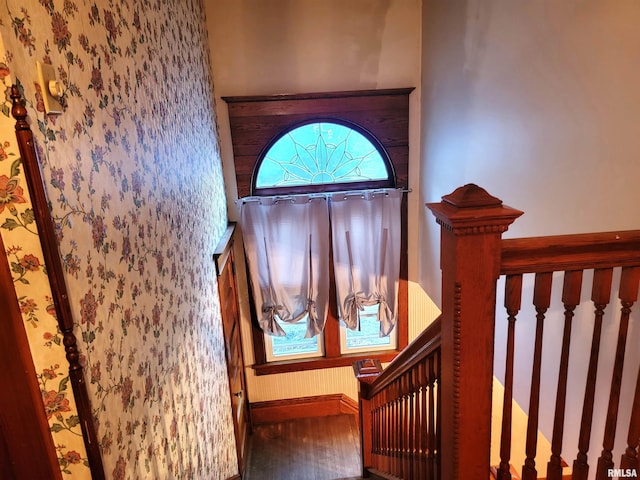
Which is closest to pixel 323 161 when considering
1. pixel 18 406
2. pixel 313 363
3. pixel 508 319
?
pixel 313 363

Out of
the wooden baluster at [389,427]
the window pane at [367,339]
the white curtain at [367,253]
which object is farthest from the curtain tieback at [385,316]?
the wooden baluster at [389,427]

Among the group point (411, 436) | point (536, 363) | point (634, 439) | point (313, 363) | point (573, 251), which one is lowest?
point (313, 363)

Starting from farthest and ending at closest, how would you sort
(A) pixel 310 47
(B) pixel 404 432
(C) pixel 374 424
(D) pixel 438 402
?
(A) pixel 310 47 < (C) pixel 374 424 < (B) pixel 404 432 < (D) pixel 438 402

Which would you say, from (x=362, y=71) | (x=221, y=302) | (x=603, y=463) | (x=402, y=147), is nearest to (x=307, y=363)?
(x=221, y=302)

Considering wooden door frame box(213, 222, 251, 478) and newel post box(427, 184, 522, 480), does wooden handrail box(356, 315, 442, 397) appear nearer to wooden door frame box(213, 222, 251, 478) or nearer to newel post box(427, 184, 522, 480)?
newel post box(427, 184, 522, 480)

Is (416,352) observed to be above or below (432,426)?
above

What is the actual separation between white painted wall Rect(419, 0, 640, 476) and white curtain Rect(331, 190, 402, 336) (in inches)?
36.8

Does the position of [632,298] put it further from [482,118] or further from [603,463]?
[482,118]

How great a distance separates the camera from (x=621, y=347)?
1.10 meters

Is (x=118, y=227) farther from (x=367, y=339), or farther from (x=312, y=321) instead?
(x=367, y=339)

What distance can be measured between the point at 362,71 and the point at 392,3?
0.57 meters

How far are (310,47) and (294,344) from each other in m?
2.75

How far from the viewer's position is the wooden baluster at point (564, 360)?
3.55 ft

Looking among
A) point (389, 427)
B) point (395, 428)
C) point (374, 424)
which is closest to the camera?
point (395, 428)
